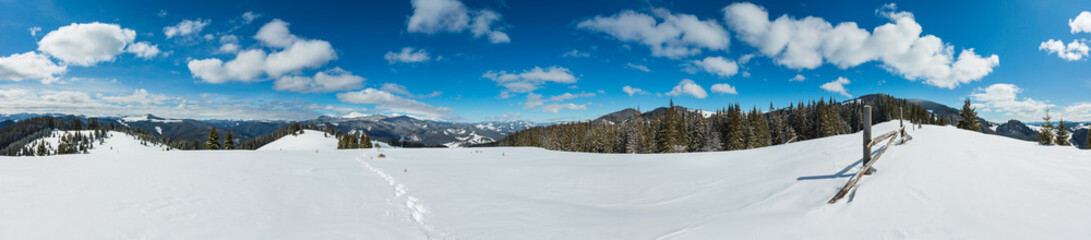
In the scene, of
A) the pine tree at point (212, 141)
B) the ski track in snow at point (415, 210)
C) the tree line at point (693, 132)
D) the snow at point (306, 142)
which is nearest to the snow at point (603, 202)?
the ski track in snow at point (415, 210)

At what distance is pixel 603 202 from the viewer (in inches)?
409

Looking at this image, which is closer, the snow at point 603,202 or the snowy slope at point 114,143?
the snow at point 603,202

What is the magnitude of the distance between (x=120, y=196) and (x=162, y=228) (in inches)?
95.7

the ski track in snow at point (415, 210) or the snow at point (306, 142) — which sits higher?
the ski track in snow at point (415, 210)

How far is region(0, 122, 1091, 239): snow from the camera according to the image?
17.6 ft

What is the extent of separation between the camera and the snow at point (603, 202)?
5367mm

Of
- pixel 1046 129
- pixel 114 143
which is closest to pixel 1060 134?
pixel 1046 129

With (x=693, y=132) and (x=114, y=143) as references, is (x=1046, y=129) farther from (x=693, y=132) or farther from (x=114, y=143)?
(x=114, y=143)

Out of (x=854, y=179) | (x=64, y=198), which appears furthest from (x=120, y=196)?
(x=854, y=179)

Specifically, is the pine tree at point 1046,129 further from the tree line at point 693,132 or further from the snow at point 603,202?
the snow at point 603,202

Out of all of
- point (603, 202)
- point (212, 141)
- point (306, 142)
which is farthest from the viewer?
point (306, 142)

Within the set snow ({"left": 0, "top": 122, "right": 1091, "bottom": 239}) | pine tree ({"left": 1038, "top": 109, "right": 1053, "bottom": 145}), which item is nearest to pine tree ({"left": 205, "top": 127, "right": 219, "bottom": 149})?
snow ({"left": 0, "top": 122, "right": 1091, "bottom": 239})

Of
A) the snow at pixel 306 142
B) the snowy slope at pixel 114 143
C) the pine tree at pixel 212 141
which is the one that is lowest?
the snowy slope at pixel 114 143

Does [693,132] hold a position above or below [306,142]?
above
